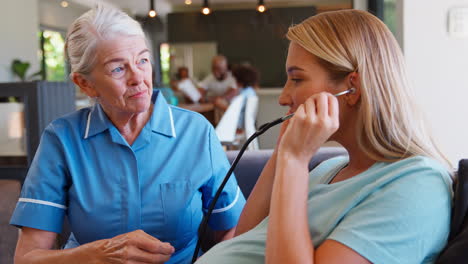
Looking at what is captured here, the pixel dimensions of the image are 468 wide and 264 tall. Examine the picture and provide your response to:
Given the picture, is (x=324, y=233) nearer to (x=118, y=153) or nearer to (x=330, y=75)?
(x=330, y=75)

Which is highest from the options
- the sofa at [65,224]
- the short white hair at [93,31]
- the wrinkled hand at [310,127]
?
the short white hair at [93,31]

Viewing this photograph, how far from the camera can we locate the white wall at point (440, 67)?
2789 millimetres

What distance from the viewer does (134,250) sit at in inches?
44.1

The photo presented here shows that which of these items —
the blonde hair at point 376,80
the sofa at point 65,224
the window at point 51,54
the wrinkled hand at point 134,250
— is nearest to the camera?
the blonde hair at point 376,80

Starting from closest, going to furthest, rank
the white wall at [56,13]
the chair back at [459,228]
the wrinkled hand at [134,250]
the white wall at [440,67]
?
the chair back at [459,228]
the wrinkled hand at [134,250]
the white wall at [440,67]
the white wall at [56,13]

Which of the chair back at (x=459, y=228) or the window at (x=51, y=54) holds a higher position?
the window at (x=51, y=54)

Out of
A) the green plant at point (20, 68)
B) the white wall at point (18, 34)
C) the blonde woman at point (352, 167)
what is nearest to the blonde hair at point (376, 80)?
the blonde woman at point (352, 167)

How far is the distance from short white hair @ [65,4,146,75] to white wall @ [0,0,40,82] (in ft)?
18.4

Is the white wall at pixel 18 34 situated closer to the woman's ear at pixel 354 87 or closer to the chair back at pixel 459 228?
the woman's ear at pixel 354 87

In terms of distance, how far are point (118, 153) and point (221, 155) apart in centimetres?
27

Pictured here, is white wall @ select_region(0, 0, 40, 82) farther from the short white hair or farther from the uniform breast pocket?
the uniform breast pocket

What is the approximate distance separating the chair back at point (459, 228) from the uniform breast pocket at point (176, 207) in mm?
663

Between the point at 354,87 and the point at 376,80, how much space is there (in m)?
0.04

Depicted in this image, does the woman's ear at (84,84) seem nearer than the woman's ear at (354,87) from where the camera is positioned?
No
